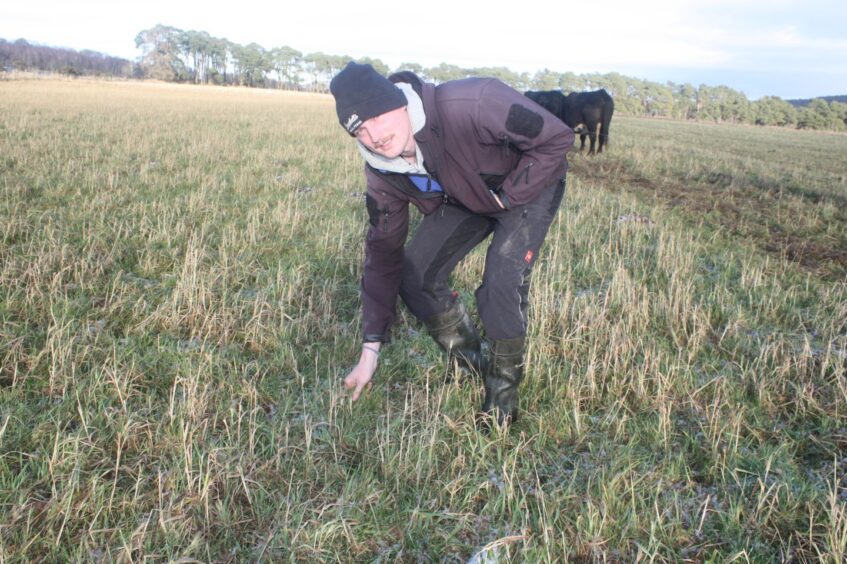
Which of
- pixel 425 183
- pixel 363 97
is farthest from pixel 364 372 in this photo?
pixel 363 97

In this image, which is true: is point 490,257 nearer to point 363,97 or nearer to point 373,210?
point 373,210

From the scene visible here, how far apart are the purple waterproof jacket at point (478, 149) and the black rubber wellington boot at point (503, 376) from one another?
0.67 metres

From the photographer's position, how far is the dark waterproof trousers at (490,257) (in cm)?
263

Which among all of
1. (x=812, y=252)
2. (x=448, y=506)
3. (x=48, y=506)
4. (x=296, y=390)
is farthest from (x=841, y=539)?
(x=812, y=252)

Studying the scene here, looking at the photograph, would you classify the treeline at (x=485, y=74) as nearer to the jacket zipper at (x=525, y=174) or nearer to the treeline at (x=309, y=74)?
the treeline at (x=309, y=74)

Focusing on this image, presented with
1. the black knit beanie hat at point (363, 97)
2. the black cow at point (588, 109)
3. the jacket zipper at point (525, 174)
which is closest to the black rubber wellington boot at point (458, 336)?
the jacket zipper at point (525, 174)

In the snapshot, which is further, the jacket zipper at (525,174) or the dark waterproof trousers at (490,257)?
the dark waterproof trousers at (490,257)

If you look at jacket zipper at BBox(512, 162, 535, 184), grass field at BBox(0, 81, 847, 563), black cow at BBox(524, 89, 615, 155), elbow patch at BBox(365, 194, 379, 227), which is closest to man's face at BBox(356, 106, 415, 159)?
elbow patch at BBox(365, 194, 379, 227)

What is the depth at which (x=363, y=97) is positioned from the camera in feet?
7.41

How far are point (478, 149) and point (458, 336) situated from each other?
3.80 feet

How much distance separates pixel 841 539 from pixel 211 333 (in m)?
3.20

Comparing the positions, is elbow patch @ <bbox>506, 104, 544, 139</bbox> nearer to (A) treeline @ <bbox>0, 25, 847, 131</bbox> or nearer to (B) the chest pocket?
(B) the chest pocket

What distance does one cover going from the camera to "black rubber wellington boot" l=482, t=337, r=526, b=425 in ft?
8.79

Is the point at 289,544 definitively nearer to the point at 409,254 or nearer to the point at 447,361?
the point at 447,361
